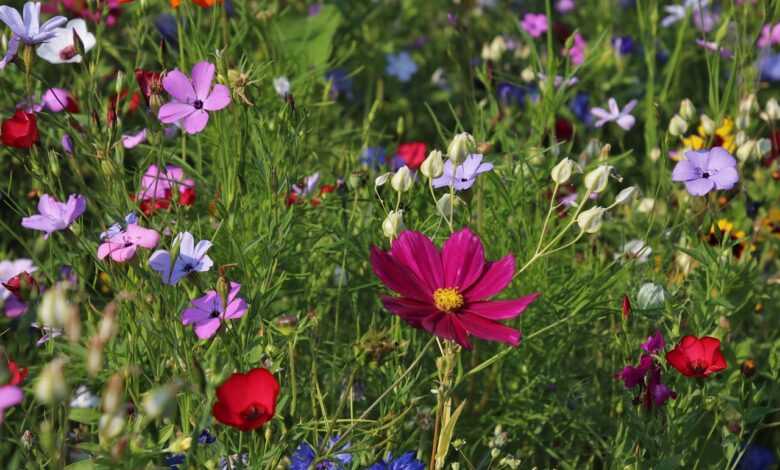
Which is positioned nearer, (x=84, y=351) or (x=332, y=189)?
(x=84, y=351)

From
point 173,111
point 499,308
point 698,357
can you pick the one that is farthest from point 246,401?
point 698,357

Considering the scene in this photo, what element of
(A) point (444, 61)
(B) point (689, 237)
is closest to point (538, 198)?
(B) point (689, 237)

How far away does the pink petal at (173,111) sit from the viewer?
1302 mm

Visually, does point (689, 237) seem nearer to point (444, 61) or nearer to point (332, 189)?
point (332, 189)

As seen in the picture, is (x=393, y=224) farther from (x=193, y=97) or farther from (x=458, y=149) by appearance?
(x=193, y=97)

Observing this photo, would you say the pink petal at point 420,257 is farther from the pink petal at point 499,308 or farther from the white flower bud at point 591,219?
the white flower bud at point 591,219

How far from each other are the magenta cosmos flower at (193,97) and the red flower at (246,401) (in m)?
0.40

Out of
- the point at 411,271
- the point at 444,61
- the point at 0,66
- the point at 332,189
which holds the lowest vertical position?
the point at 444,61

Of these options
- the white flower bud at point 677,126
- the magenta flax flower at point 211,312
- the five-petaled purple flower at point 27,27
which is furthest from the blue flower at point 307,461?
the white flower bud at point 677,126

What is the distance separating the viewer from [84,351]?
1.39 metres

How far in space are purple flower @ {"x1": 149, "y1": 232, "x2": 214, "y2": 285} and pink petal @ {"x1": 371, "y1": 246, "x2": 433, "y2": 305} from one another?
0.69 feet

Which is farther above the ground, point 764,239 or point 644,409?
point 644,409

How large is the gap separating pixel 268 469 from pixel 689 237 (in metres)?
0.84

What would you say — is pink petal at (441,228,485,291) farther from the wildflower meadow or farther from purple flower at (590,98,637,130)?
purple flower at (590,98,637,130)
